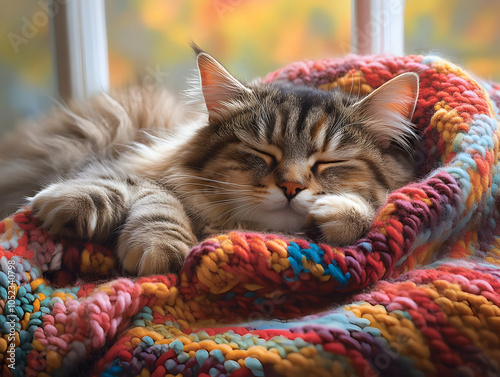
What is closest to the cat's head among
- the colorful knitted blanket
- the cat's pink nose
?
the cat's pink nose

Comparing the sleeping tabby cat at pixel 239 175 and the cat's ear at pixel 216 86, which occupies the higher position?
the cat's ear at pixel 216 86

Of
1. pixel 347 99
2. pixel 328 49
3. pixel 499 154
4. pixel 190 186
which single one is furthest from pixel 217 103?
pixel 328 49

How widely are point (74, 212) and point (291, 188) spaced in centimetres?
55

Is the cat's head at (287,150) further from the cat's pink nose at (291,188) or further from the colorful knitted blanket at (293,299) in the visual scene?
the colorful knitted blanket at (293,299)

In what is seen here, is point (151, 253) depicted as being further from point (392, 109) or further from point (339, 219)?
point (392, 109)

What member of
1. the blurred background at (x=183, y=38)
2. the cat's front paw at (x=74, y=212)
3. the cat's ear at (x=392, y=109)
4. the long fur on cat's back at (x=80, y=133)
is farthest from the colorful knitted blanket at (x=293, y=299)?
the blurred background at (x=183, y=38)

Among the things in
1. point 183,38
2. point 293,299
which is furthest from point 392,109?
point 183,38

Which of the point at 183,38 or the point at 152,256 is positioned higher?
the point at 183,38

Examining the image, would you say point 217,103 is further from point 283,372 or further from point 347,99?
point 283,372

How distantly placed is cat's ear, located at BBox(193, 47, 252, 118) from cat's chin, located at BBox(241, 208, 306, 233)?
1.33 feet

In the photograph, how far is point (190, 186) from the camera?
137 cm

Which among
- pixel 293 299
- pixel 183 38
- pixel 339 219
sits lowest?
pixel 293 299

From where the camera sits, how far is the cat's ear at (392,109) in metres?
1.28

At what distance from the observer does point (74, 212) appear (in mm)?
1079
